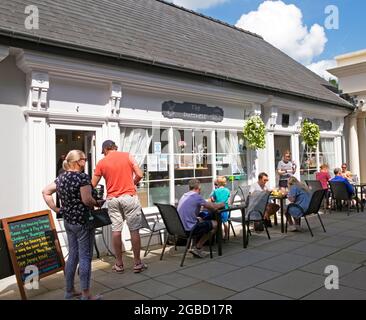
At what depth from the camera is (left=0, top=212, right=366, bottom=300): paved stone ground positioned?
13.1 ft

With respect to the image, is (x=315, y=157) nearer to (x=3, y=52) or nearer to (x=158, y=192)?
(x=158, y=192)

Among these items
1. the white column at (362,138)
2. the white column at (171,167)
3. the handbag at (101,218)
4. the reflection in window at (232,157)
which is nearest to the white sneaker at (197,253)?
the handbag at (101,218)

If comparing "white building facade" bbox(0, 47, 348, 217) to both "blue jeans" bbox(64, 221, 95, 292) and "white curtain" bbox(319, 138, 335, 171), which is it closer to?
"blue jeans" bbox(64, 221, 95, 292)

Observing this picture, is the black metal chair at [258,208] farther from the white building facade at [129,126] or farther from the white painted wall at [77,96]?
the white painted wall at [77,96]

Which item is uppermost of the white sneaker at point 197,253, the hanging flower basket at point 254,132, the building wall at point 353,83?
the building wall at point 353,83

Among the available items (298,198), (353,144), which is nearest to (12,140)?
(298,198)

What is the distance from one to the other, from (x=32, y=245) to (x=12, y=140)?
172cm

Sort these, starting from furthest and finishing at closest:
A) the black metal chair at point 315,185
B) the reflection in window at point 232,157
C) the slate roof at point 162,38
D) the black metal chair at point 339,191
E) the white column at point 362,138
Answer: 1. the white column at point 362,138
2. the black metal chair at point 315,185
3. the black metal chair at point 339,191
4. the reflection in window at point 232,157
5. the slate roof at point 162,38

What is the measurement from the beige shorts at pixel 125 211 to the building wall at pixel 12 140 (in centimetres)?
134

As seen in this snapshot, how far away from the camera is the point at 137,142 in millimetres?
6555

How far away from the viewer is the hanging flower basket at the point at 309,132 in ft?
33.4

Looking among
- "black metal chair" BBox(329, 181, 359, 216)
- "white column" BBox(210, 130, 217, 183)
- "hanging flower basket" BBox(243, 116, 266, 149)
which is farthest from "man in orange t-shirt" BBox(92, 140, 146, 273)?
"black metal chair" BBox(329, 181, 359, 216)

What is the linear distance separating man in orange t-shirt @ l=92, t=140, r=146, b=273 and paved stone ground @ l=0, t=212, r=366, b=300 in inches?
15.9

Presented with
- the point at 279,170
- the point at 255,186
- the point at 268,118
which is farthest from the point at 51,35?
the point at 279,170
